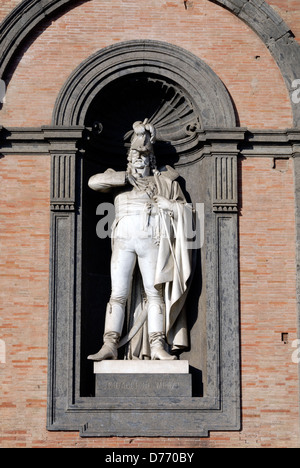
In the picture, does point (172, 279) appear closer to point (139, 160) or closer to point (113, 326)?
point (113, 326)

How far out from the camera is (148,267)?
52.9 ft

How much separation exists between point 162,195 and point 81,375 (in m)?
2.83

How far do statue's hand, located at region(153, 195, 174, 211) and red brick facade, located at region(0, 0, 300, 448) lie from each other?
41.5 inches

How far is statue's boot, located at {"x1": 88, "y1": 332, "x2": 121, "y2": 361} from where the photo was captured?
15664mm

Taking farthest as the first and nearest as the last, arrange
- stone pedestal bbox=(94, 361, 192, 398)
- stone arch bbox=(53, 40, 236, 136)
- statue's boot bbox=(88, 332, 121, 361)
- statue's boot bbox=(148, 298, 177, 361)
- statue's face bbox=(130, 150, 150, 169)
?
statue's face bbox=(130, 150, 150, 169) < stone arch bbox=(53, 40, 236, 136) < statue's boot bbox=(148, 298, 177, 361) < statue's boot bbox=(88, 332, 121, 361) < stone pedestal bbox=(94, 361, 192, 398)

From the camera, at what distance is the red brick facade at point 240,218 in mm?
15570

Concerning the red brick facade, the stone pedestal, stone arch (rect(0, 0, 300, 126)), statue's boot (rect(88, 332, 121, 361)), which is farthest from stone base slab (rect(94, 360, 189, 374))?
stone arch (rect(0, 0, 300, 126))

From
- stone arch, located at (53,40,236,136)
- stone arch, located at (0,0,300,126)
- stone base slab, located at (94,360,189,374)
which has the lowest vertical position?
stone base slab, located at (94,360,189,374)

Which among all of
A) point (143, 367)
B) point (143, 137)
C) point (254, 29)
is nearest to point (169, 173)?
point (143, 137)

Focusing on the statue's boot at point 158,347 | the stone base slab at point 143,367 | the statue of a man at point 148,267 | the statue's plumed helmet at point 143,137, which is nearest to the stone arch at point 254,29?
the statue's plumed helmet at point 143,137

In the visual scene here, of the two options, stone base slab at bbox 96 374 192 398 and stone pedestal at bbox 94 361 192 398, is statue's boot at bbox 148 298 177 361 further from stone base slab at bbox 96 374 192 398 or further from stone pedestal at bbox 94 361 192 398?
stone base slab at bbox 96 374 192 398

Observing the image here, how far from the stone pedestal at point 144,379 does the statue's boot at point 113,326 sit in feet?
0.88

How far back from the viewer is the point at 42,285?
1595cm

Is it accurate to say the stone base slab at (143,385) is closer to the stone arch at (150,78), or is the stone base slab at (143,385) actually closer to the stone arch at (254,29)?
the stone arch at (150,78)
